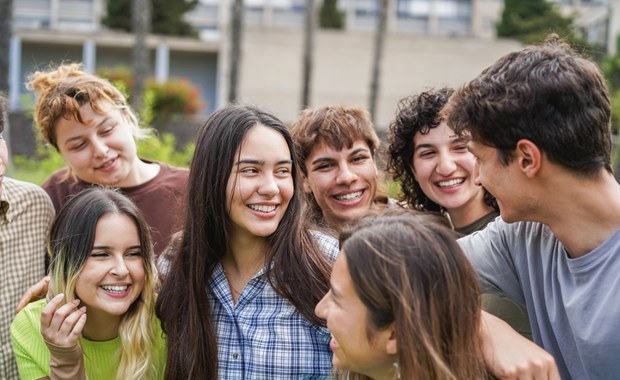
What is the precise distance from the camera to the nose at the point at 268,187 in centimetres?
327

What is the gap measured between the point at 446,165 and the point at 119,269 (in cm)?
165

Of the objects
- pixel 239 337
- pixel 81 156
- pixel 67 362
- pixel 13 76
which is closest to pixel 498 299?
pixel 239 337

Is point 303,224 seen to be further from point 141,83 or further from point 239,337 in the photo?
point 141,83

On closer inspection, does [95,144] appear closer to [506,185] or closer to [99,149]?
[99,149]

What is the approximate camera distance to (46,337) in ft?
10.7

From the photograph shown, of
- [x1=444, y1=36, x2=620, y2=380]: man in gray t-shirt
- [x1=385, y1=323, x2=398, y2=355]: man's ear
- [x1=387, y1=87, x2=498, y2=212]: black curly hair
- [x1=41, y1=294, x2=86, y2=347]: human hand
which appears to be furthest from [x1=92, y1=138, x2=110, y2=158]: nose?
[x1=385, y1=323, x2=398, y2=355]: man's ear

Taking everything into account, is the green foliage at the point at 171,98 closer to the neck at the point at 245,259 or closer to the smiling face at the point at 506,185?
the neck at the point at 245,259

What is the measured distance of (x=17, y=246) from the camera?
4.04 m

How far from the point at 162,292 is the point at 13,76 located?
30.5 metres

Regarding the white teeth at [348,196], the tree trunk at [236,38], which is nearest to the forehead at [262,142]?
the white teeth at [348,196]

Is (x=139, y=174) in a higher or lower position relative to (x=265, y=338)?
higher

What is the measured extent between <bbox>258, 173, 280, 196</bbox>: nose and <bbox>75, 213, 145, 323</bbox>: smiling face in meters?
0.70

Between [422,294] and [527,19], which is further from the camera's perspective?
[527,19]

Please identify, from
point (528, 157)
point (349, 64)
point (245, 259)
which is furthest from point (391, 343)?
point (349, 64)
